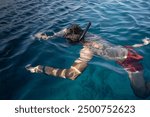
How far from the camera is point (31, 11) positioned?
10984 millimetres

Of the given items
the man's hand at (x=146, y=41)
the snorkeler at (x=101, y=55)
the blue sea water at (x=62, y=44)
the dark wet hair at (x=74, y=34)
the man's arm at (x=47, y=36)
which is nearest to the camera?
the snorkeler at (x=101, y=55)

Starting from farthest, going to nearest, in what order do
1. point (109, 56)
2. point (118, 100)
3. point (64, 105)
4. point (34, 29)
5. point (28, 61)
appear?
1. point (34, 29)
2. point (28, 61)
3. point (109, 56)
4. point (118, 100)
5. point (64, 105)

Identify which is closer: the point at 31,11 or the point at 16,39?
the point at 16,39

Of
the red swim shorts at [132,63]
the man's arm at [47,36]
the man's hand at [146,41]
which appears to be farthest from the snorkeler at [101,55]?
the man's arm at [47,36]

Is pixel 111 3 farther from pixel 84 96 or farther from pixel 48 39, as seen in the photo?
pixel 84 96

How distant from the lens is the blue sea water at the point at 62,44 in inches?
248

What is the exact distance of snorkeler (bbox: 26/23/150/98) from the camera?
20.2ft

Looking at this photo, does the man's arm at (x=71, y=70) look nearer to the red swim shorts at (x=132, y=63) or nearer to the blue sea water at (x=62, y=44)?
the blue sea water at (x=62, y=44)

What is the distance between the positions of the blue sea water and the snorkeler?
293mm

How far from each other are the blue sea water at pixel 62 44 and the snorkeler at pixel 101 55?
293mm

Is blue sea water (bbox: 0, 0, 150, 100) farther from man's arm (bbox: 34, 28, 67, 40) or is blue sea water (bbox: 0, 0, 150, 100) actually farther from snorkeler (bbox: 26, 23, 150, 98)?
snorkeler (bbox: 26, 23, 150, 98)

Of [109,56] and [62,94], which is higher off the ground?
[109,56]

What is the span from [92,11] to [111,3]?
1.52 m

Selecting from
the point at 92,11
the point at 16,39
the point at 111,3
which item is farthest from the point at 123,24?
the point at 16,39
